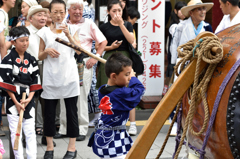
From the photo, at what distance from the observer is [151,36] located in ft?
24.3

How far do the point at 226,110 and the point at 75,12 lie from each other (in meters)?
3.39

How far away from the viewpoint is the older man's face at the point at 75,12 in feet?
15.9

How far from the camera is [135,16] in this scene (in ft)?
22.1

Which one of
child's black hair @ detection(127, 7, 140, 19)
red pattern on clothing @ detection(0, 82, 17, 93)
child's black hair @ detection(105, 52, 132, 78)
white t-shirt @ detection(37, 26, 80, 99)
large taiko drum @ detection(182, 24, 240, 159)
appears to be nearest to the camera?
large taiko drum @ detection(182, 24, 240, 159)

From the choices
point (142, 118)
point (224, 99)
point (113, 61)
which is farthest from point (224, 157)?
point (142, 118)

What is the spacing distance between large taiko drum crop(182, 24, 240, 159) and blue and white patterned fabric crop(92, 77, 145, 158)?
3.22 ft

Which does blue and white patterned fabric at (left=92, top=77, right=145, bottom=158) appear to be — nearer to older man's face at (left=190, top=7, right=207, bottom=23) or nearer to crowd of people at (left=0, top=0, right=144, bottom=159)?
crowd of people at (left=0, top=0, right=144, bottom=159)

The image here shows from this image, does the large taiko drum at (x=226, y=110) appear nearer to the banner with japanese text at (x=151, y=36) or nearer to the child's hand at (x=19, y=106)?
the child's hand at (x=19, y=106)

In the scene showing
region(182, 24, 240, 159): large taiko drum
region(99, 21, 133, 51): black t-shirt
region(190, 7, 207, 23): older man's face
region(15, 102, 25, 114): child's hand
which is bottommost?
region(15, 102, 25, 114): child's hand

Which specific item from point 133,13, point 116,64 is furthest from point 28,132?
point 133,13

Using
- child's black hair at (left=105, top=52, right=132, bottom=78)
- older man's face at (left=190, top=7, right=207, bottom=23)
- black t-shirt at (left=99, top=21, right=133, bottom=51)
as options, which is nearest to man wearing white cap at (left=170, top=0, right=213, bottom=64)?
older man's face at (left=190, top=7, right=207, bottom=23)

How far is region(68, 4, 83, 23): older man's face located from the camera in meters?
4.84

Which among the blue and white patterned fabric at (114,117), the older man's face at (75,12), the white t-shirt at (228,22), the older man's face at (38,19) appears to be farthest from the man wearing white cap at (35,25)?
the white t-shirt at (228,22)

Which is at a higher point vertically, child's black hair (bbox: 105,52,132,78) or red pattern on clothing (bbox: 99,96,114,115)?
child's black hair (bbox: 105,52,132,78)
